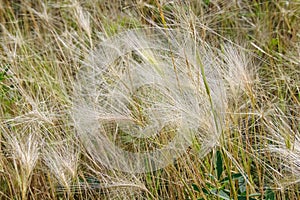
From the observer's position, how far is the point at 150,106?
158cm

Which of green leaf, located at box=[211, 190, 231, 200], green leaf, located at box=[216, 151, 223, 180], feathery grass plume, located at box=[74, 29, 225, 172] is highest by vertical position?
feathery grass plume, located at box=[74, 29, 225, 172]

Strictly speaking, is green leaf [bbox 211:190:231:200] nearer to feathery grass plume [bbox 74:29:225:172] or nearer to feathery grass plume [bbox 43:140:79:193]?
feathery grass plume [bbox 74:29:225:172]

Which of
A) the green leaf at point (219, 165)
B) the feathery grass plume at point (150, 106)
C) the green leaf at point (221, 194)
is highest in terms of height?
the feathery grass plume at point (150, 106)

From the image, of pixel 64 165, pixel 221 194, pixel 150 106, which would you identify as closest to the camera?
pixel 221 194

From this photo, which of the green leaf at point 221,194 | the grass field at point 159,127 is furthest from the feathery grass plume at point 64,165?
the green leaf at point 221,194

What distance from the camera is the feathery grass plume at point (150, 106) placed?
1325 millimetres

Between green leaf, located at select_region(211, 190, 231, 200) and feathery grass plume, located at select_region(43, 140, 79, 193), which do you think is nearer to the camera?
green leaf, located at select_region(211, 190, 231, 200)

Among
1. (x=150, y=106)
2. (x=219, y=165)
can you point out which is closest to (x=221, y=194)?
(x=219, y=165)

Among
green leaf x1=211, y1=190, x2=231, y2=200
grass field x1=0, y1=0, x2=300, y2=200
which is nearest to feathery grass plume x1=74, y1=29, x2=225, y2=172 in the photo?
grass field x1=0, y1=0, x2=300, y2=200

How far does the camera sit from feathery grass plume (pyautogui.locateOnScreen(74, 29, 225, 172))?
1.33 metres

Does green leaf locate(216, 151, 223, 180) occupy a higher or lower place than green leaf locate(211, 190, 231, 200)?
higher

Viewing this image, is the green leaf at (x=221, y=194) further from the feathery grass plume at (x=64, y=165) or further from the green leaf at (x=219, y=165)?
the feathery grass plume at (x=64, y=165)

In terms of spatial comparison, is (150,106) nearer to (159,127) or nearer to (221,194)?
(159,127)

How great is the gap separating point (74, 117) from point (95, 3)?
850mm
